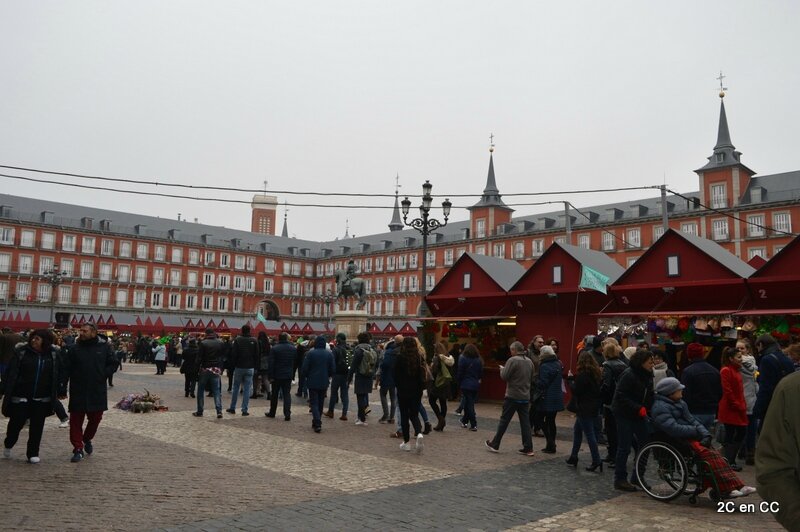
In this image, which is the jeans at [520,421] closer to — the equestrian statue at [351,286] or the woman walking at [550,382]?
the woman walking at [550,382]

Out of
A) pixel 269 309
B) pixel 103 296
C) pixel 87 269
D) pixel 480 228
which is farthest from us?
pixel 269 309

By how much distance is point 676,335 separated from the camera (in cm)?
1484

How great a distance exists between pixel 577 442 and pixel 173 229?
77464mm

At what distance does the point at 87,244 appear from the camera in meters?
71.6

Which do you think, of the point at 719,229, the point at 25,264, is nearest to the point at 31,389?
the point at 719,229

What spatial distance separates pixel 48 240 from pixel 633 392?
74.6m

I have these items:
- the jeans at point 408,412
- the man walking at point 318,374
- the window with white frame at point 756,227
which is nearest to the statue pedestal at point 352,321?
the man walking at point 318,374

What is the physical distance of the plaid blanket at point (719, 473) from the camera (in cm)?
673

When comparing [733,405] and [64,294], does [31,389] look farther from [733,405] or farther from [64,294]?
[64,294]

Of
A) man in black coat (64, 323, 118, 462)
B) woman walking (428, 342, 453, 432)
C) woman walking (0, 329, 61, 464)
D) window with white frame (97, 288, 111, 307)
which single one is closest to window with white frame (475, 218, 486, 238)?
window with white frame (97, 288, 111, 307)

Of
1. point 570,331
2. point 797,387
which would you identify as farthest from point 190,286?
point 797,387

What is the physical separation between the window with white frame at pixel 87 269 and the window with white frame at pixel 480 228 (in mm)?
45890

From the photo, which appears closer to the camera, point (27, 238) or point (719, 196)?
point (719, 196)

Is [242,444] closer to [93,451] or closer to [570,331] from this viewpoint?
[93,451]
